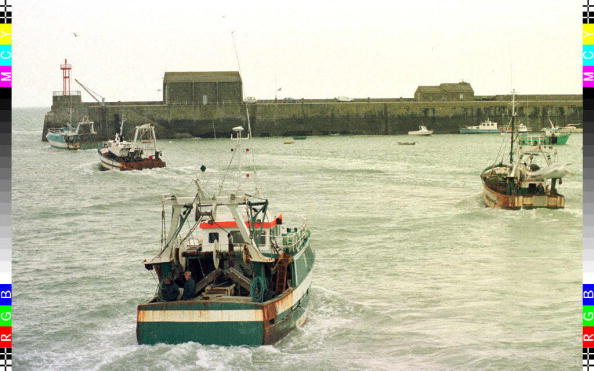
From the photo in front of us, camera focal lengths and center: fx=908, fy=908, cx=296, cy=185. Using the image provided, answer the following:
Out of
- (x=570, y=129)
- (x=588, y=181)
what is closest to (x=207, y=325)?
(x=588, y=181)

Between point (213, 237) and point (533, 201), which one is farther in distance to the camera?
point (533, 201)

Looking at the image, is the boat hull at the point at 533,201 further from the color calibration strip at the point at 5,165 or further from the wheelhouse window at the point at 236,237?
the color calibration strip at the point at 5,165

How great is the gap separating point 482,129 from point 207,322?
90.8 meters

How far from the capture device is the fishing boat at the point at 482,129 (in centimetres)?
10319

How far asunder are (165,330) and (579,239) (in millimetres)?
17772

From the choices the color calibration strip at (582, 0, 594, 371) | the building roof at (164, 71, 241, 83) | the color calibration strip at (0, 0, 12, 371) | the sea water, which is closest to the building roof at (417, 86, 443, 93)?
the building roof at (164, 71, 241, 83)

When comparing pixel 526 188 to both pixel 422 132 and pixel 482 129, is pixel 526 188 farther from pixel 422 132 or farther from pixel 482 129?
pixel 482 129

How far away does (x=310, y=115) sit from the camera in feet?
324

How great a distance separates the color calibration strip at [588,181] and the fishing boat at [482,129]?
Result: 307 feet

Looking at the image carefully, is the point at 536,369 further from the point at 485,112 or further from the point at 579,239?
the point at 485,112

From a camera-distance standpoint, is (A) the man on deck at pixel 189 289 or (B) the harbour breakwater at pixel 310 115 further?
(B) the harbour breakwater at pixel 310 115

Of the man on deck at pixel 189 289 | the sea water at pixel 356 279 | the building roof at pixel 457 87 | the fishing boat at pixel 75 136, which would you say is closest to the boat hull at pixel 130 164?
the sea water at pixel 356 279

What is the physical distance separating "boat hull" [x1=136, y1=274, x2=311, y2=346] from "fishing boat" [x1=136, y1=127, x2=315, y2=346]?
0.06ft

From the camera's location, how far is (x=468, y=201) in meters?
39.6
